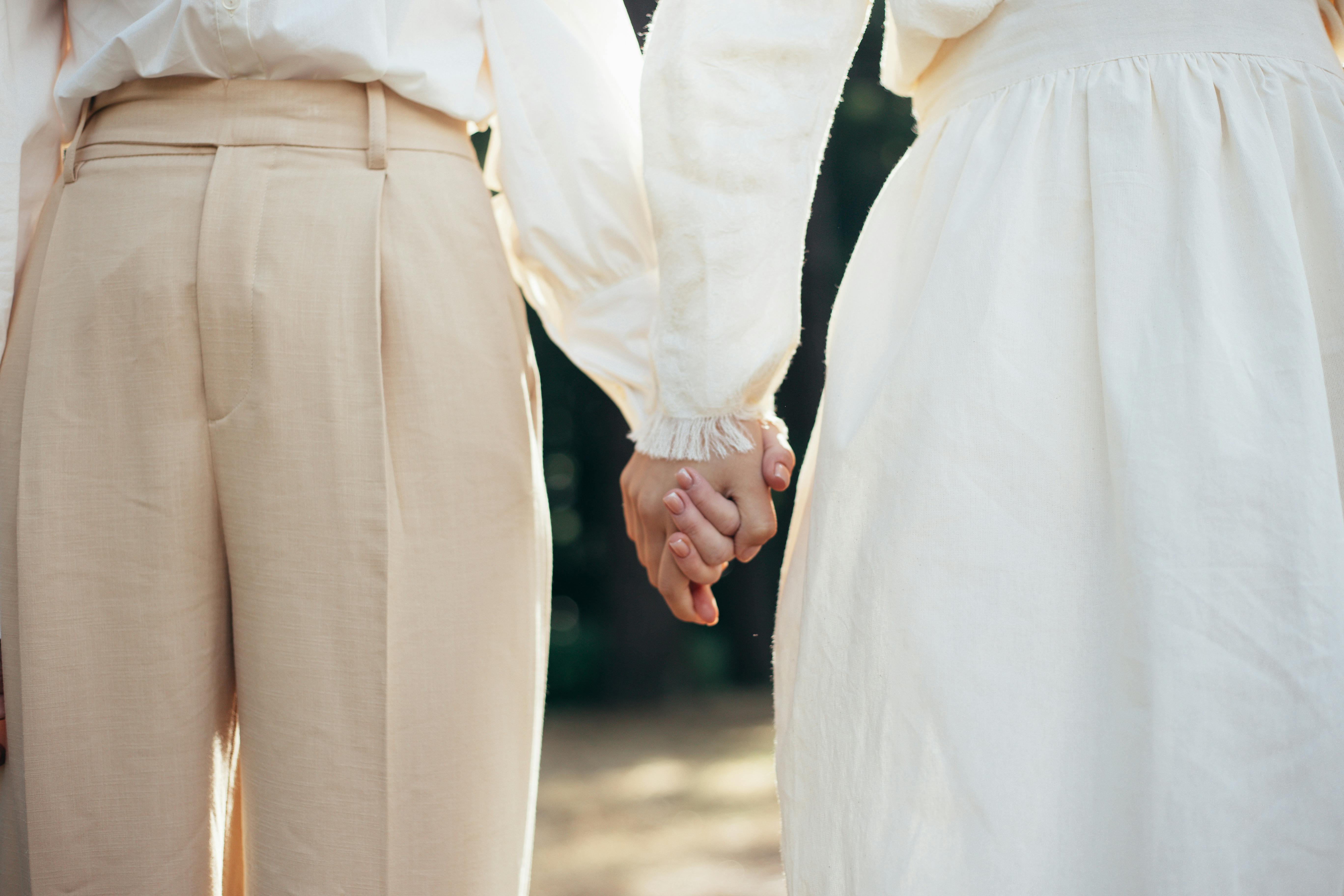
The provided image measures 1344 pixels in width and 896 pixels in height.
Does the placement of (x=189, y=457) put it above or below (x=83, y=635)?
above

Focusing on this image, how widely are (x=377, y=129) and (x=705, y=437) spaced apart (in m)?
0.43

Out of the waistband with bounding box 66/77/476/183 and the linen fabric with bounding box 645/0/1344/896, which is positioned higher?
the waistband with bounding box 66/77/476/183

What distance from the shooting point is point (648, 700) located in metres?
3.80

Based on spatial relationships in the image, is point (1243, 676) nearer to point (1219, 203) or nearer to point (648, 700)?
point (1219, 203)

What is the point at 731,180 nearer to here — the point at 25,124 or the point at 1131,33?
the point at 1131,33

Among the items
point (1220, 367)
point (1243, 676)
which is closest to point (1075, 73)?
point (1220, 367)

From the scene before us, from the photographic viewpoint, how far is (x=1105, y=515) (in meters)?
0.68

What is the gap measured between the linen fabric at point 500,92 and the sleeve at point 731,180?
0.44 ft

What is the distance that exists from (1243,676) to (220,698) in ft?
2.82

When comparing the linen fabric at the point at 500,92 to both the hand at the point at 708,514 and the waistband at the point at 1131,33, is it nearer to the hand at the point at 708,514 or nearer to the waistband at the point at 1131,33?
the hand at the point at 708,514

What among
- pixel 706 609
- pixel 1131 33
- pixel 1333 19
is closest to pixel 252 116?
pixel 706 609

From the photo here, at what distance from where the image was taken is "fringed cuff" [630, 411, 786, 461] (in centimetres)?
91

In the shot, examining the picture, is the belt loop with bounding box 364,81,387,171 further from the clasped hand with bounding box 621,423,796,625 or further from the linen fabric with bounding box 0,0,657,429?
the clasped hand with bounding box 621,423,796,625

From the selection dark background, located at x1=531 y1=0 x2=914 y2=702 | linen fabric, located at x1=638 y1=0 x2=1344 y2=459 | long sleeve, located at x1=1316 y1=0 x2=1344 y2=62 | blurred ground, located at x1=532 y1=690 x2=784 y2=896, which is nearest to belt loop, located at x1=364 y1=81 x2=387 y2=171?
linen fabric, located at x1=638 y1=0 x2=1344 y2=459
